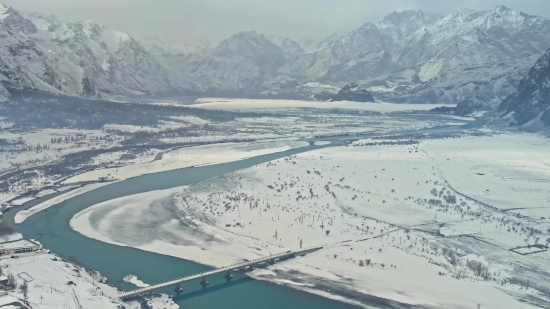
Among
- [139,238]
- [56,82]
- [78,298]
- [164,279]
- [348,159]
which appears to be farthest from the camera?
[56,82]

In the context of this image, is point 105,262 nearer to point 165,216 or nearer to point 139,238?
point 139,238

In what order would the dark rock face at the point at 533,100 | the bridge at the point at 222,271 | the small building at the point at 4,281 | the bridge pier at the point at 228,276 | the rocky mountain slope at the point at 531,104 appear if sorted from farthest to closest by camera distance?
the dark rock face at the point at 533,100, the rocky mountain slope at the point at 531,104, the bridge pier at the point at 228,276, the bridge at the point at 222,271, the small building at the point at 4,281

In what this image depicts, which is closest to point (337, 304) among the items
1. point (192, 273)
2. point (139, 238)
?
point (192, 273)

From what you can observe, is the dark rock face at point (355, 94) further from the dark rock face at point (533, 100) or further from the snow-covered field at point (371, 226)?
the snow-covered field at point (371, 226)

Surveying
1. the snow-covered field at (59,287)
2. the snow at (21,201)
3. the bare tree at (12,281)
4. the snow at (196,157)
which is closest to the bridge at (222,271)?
the snow-covered field at (59,287)

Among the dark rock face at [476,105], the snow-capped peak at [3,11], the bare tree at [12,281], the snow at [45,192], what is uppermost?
the snow-capped peak at [3,11]

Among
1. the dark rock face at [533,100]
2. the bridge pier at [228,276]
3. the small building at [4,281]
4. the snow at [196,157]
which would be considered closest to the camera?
the small building at [4,281]
